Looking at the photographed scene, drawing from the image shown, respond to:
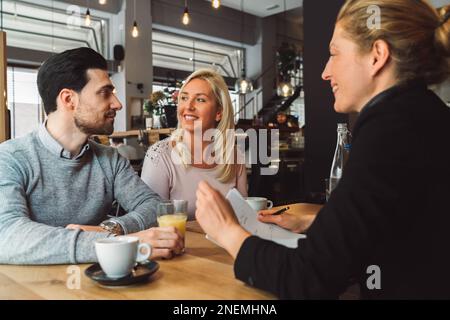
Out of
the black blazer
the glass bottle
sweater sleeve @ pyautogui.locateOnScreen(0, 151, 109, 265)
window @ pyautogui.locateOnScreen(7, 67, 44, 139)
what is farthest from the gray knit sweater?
window @ pyautogui.locateOnScreen(7, 67, 44, 139)

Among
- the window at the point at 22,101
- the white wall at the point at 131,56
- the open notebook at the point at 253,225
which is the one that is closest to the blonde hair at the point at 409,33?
the open notebook at the point at 253,225

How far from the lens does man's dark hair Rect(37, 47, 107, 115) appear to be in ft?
5.26

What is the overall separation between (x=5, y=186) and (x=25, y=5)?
25.9 ft

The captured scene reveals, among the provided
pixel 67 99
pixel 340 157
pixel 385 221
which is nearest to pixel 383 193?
pixel 385 221

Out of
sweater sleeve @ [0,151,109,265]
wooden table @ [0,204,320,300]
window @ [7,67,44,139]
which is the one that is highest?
window @ [7,67,44,139]

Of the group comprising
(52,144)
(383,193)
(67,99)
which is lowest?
(383,193)

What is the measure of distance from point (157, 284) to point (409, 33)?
80 centimetres

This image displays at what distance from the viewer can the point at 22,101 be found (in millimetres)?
7957

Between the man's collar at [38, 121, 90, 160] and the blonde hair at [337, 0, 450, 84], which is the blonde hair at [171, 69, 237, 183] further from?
the blonde hair at [337, 0, 450, 84]

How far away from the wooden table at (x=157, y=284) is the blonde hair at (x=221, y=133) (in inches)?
48.8

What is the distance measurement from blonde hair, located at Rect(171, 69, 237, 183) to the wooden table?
124 cm

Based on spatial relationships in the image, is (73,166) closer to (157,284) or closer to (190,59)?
(157,284)

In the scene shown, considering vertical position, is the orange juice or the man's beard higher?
the man's beard

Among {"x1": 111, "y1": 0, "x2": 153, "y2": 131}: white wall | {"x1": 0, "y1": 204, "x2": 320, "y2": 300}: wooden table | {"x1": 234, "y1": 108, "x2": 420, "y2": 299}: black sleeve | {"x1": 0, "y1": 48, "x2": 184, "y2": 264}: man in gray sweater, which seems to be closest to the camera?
{"x1": 234, "y1": 108, "x2": 420, "y2": 299}: black sleeve
